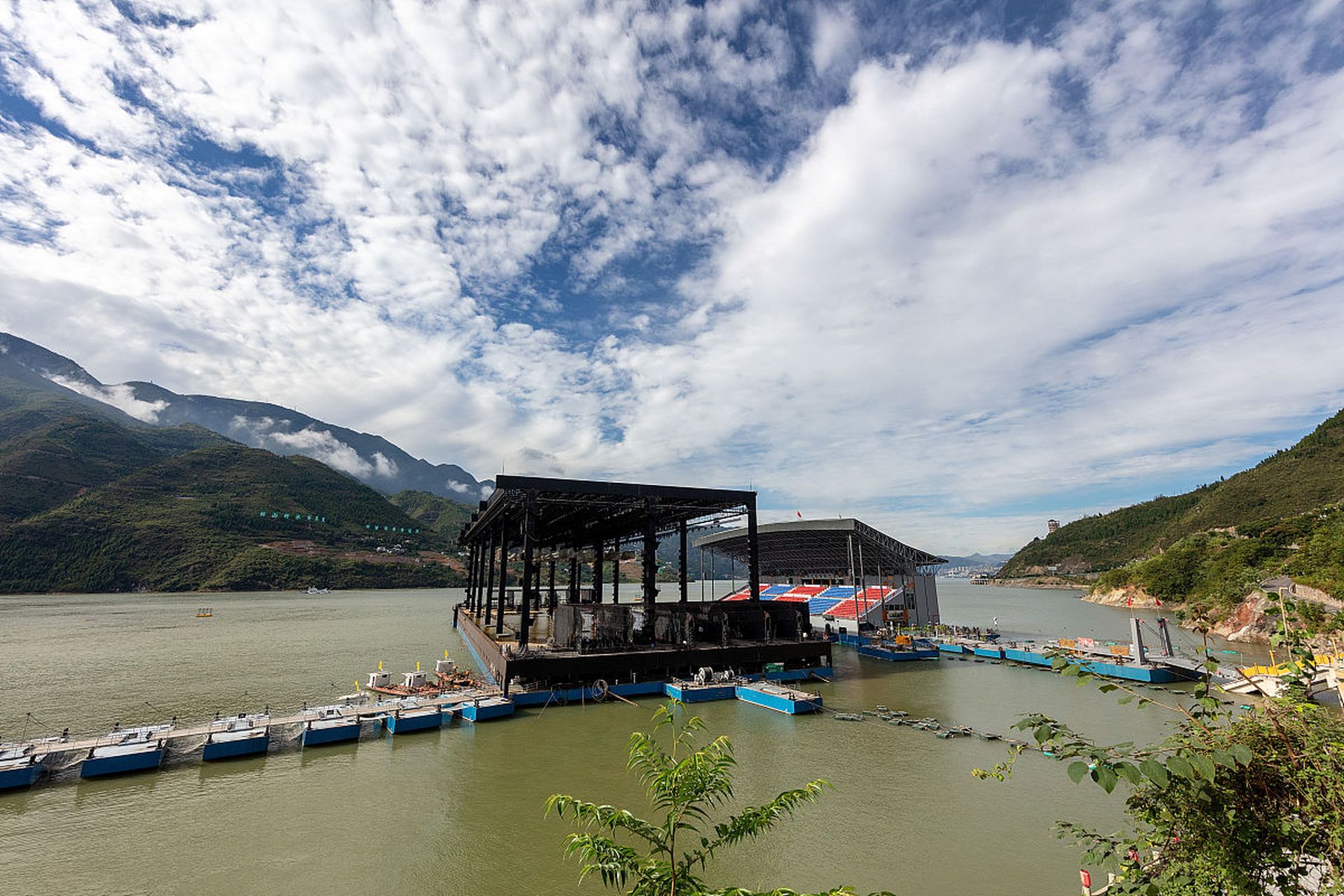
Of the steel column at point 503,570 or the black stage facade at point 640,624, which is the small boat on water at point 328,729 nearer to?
the black stage facade at point 640,624

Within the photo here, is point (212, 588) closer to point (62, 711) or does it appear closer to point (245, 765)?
point (62, 711)

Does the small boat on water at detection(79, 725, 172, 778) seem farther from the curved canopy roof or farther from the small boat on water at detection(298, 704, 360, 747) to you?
the curved canopy roof

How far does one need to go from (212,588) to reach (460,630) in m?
96.8

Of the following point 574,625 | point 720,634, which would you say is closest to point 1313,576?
point 720,634

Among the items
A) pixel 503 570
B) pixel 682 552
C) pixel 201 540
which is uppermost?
pixel 201 540

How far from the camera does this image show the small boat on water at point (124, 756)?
76.6 feet

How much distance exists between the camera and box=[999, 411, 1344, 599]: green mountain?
67.4m

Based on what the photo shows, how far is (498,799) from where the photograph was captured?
21328 millimetres

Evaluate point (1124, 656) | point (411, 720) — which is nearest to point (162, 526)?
point (411, 720)

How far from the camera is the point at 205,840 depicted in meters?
18.3

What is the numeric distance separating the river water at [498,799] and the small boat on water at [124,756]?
19.9 inches

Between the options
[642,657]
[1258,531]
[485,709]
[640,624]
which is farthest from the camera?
[1258,531]

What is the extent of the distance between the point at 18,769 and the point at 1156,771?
3529cm

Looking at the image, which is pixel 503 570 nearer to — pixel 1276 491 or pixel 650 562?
pixel 650 562
